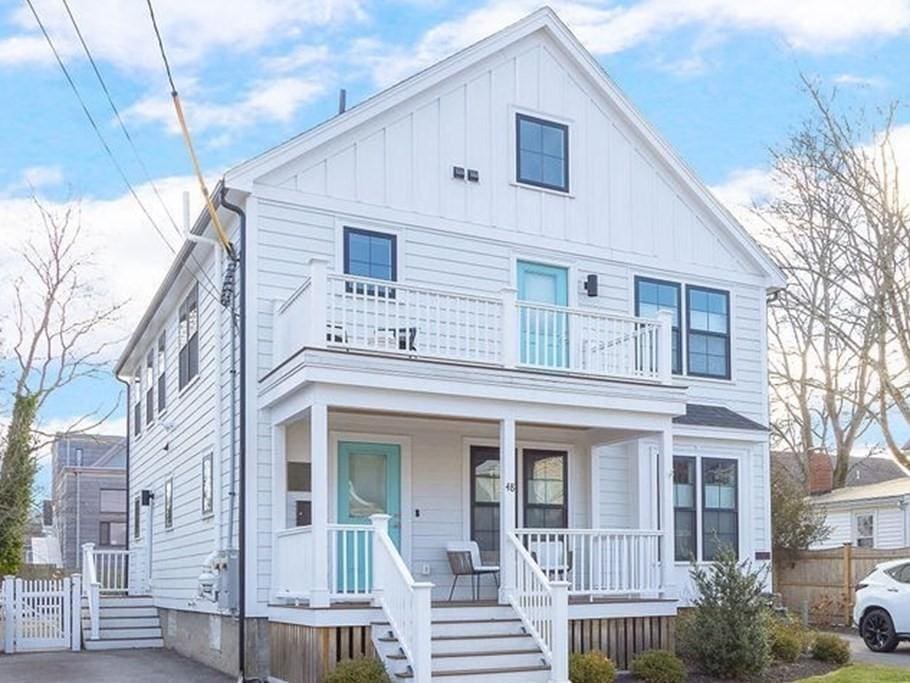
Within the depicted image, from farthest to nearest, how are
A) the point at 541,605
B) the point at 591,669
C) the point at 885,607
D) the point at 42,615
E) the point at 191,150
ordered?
the point at 42,615
the point at 885,607
the point at 191,150
the point at 541,605
the point at 591,669

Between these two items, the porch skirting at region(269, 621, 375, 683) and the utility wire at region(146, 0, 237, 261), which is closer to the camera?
the porch skirting at region(269, 621, 375, 683)

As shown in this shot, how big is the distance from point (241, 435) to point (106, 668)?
4382mm

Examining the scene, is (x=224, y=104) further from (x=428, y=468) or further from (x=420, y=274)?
(x=428, y=468)

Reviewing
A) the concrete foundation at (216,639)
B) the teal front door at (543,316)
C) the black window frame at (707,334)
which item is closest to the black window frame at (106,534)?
the concrete foundation at (216,639)

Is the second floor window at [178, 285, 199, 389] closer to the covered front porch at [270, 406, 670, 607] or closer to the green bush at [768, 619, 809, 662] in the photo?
the covered front porch at [270, 406, 670, 607]

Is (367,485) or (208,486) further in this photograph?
(208,486)

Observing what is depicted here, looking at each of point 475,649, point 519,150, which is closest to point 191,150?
point 519,150

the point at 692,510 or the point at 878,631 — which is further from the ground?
the point at 692,510

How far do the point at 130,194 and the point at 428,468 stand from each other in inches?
249

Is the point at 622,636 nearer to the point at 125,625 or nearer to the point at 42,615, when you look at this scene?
the point at 125,625

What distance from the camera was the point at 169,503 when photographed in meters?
19.8

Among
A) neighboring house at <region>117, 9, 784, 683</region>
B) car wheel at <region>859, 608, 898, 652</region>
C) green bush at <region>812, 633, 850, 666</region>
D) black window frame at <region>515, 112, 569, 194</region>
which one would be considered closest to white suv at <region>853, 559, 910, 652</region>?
car wheel at <region>859, 608, 898, 652</region>

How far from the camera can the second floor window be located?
57.5 feet

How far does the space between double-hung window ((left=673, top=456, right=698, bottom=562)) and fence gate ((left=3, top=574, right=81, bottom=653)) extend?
10.2m
